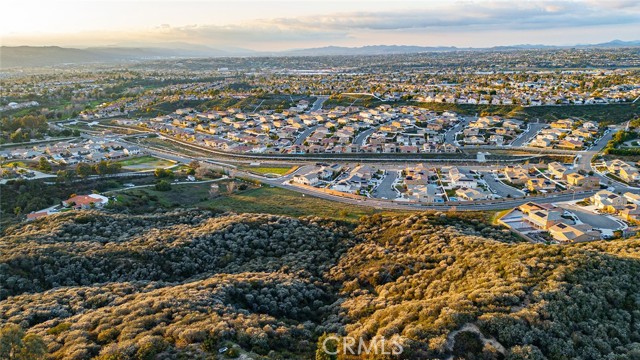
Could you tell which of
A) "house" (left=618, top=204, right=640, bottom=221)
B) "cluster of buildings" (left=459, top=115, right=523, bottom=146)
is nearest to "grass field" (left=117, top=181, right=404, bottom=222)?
"house" (left=618, top=204, right=640, bottom=221)

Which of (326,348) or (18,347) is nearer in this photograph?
(18,347)

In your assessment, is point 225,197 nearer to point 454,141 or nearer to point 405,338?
point 405,338

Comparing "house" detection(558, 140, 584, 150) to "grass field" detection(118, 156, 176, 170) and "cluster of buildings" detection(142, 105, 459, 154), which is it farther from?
"grass field" detection(118, 156, 176, 170)

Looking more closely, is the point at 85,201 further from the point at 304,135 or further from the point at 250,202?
the point at 304,135

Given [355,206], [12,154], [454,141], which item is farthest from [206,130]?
[355,206]

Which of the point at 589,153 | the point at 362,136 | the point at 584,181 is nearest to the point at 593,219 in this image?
the point at 584,181

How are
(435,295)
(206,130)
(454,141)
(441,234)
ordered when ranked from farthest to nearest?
1. (206,130)
2. (454,141)
3. (441,234)
4. (435,295)

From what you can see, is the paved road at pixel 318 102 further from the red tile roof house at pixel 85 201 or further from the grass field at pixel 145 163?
the red tile roof house at pixel 85 201
